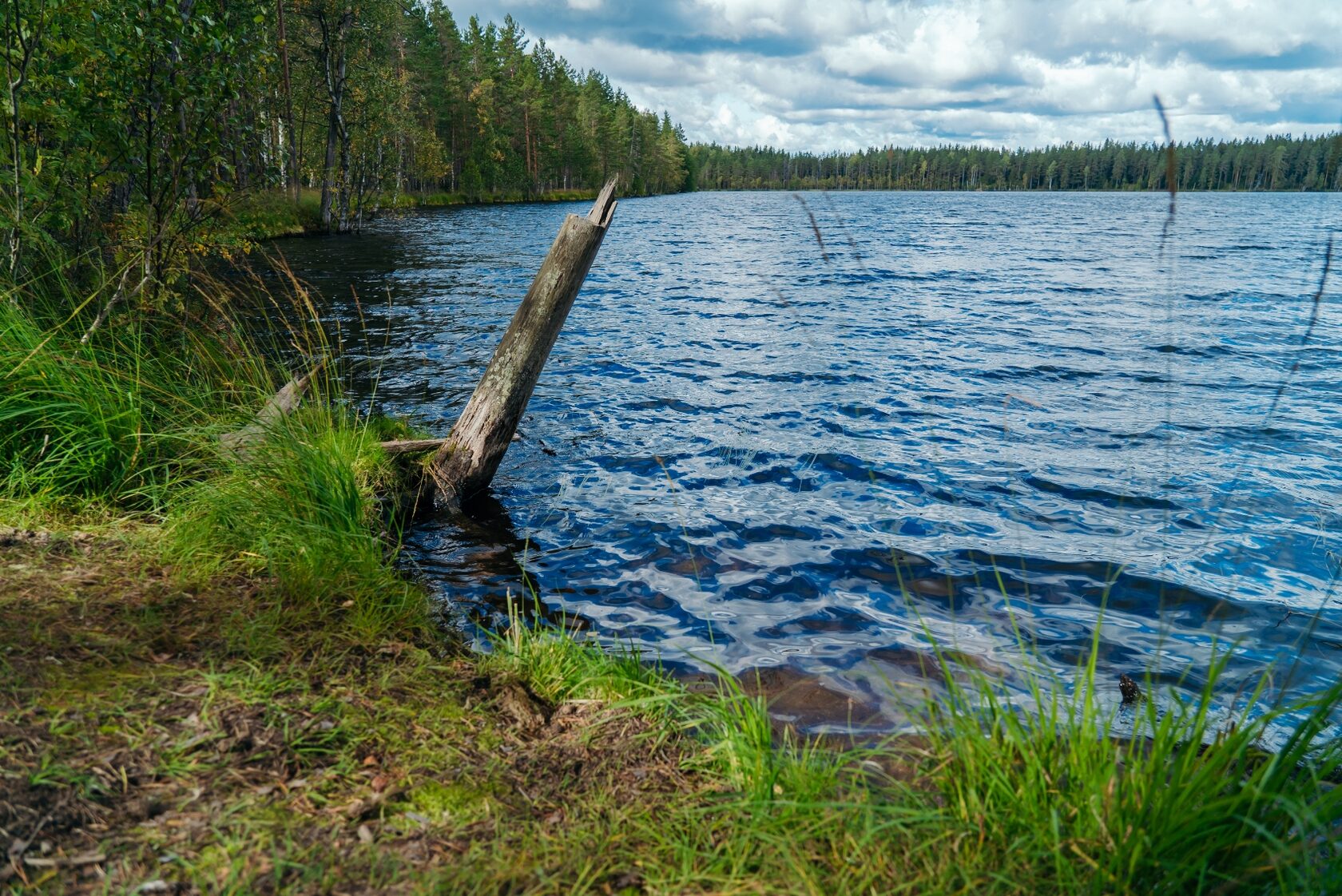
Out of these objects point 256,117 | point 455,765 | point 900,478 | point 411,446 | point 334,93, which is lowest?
point 900,478

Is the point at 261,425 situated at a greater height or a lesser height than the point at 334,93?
lesser

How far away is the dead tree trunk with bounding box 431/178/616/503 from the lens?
6.34m

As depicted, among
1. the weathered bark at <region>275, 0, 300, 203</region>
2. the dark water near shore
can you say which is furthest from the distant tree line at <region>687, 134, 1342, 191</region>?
the dark water near shore

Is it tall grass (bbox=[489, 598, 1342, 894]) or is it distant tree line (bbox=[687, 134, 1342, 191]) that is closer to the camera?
tall grass (bbox=[489, 598, 1342, 894])

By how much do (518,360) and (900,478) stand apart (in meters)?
3.86

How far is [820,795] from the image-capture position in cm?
272

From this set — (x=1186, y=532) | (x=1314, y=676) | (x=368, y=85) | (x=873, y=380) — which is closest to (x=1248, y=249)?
(x=873, y=380)

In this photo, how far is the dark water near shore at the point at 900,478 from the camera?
5023 mm

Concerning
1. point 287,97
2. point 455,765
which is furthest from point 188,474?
point 287,97

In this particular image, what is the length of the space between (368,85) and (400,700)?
3794 centimetres

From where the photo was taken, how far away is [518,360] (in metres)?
6.43

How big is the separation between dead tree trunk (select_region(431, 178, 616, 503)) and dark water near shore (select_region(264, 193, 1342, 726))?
48 cm

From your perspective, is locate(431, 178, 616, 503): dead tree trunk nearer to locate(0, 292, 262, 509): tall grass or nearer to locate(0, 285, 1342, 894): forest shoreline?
locate(0, 292, 262, 509): tall grass

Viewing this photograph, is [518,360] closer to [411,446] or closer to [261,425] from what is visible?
[411,446]
